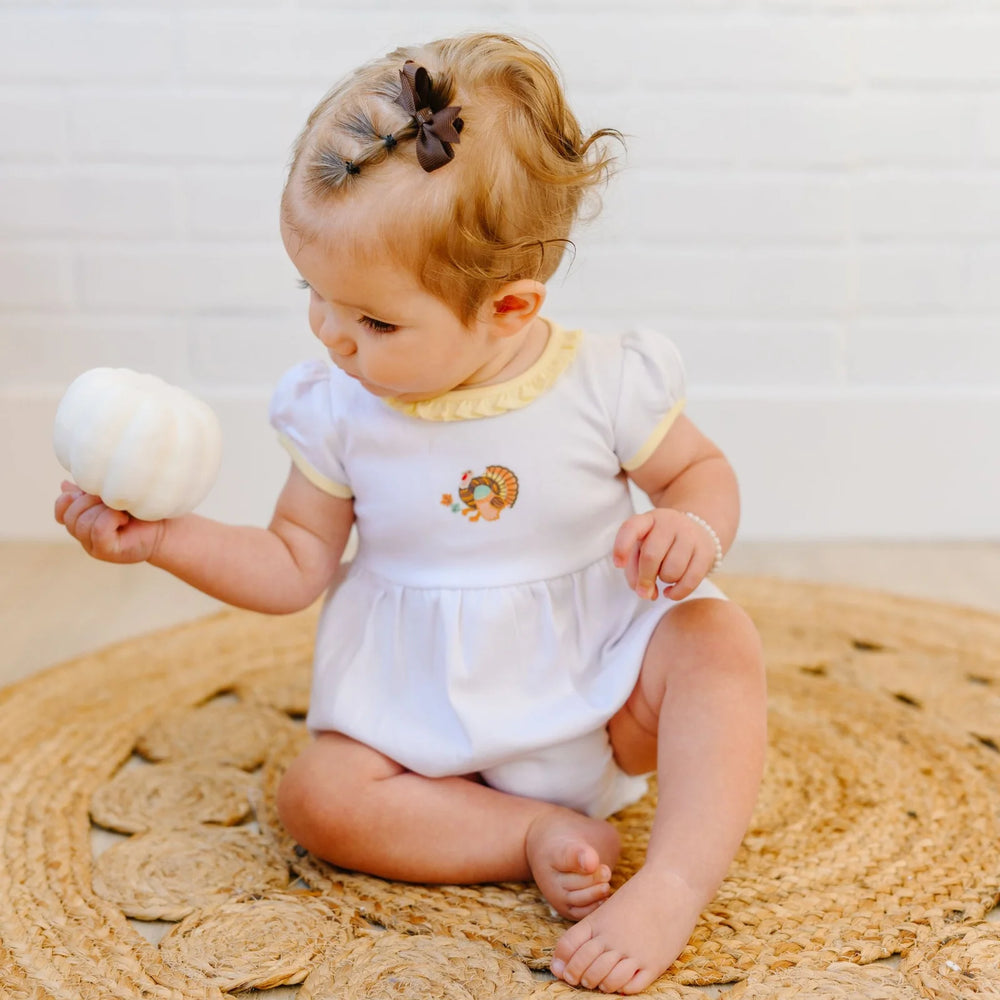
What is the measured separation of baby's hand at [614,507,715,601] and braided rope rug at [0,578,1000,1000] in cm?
20

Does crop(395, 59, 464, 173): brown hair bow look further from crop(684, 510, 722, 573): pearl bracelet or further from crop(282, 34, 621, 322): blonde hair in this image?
crop(684, 510, 722, 573): pearl bracelet

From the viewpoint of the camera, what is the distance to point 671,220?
5.02 feet

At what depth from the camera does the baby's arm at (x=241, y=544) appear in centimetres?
80

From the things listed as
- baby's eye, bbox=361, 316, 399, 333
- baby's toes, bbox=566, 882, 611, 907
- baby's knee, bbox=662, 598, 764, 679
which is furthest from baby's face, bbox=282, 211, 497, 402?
baby's toes, bbox=566, 882, 611, 907

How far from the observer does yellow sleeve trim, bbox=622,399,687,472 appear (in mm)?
900

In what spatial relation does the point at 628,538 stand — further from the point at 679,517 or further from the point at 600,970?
the point at 600,970

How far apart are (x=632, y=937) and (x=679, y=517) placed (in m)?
0.26

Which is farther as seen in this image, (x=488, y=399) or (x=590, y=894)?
(x=488, y=399)

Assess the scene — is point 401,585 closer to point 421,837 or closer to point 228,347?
point 421,837

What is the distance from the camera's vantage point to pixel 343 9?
146cm

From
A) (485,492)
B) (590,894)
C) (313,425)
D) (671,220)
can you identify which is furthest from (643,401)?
(671,220)

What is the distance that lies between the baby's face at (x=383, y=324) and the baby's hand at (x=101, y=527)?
6.6 inches

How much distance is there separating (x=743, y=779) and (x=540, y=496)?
0.23 m

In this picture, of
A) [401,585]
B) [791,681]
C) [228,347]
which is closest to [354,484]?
[401,585]
